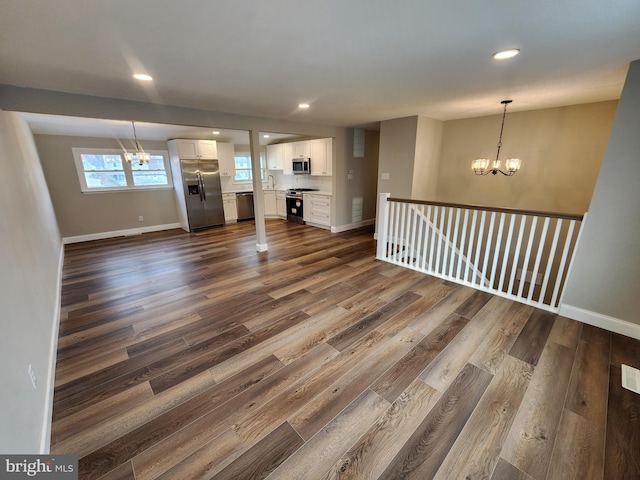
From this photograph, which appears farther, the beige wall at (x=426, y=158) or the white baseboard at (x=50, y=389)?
the beige wall at (x=426, y=158)

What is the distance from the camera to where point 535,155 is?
428 centimetres

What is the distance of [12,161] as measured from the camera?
8.28 ft

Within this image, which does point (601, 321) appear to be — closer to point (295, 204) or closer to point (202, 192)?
point (295, 204)

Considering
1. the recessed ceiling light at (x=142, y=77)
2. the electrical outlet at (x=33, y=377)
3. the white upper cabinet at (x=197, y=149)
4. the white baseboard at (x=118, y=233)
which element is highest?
the recessed ceiling light at (x=142, y=77)

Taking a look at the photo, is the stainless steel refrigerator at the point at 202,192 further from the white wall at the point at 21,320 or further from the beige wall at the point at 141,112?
the white wall at the point at 21,320

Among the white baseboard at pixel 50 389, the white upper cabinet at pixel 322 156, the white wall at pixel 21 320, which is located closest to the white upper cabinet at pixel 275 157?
the white upper cabinet at pixel 322 156

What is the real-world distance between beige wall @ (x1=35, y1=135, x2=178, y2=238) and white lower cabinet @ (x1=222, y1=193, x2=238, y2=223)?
1.31 meters

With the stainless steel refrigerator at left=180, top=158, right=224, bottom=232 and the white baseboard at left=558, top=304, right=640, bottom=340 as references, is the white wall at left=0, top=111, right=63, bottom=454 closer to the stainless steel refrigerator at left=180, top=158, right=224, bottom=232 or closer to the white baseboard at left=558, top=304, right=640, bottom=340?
the stainless steel refrigerator at left=180, top=158, right=224, bottom=232

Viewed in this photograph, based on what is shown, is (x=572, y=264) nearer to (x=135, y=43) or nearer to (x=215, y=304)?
(x=215, y=304)

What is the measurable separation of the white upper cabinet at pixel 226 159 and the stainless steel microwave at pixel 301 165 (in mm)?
1765

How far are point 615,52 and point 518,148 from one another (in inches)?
104

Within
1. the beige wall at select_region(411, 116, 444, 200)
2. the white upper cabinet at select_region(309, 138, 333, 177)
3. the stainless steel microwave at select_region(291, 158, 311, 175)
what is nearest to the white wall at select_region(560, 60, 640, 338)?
the beige wall at select_region(411, 116, 444, 200)

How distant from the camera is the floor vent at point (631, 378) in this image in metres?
1.85

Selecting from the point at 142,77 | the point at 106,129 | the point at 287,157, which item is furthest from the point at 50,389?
the point at 287,157
